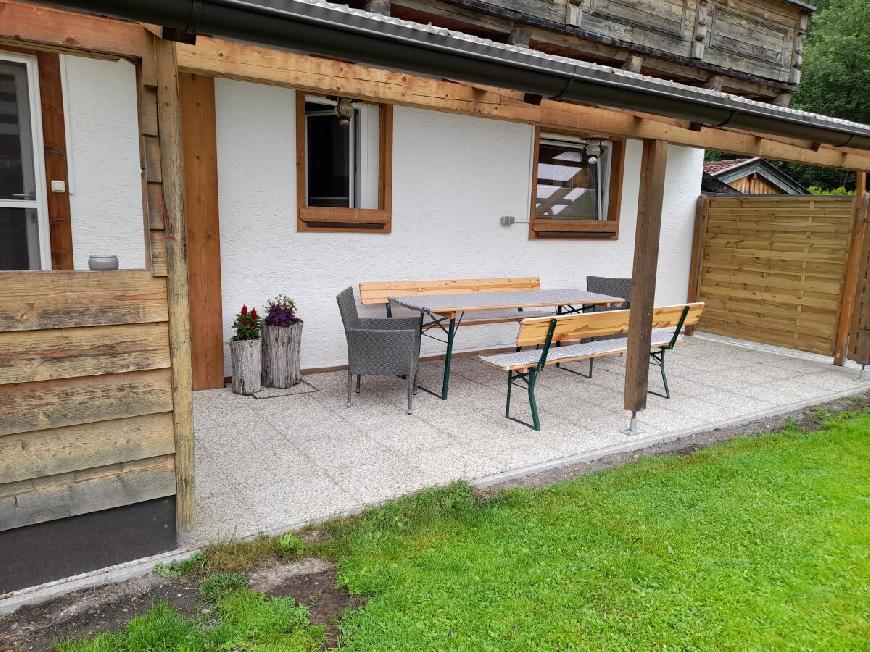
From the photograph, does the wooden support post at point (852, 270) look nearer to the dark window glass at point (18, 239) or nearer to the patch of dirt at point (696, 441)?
the patch of dirt at point (696, 441)

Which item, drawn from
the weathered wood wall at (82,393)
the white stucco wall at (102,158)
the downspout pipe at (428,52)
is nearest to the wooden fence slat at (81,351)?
the weathered wood wall at (82,393)

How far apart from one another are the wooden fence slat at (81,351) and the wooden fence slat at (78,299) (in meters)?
0.04

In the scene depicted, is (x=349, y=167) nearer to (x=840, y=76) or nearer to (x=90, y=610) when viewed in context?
(x=90, y=610)

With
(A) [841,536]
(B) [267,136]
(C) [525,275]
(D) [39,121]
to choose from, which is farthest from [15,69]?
(A) [841,536]

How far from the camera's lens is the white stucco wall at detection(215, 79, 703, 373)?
19.3 ft

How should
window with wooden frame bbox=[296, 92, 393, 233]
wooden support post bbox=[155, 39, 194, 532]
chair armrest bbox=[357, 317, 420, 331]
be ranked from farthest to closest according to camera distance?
window with wooden frame bbox=[296, 92, 393, 233] → chair armrest bbox=[357, 317, 420, 331] → wooden support post bbox=[155, 39, 194, 532]

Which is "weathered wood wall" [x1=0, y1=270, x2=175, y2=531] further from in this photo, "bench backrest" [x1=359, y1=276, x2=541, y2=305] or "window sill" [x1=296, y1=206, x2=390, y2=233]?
"bench backrest" [x1=359, y1=276, x2=541, y2=305]

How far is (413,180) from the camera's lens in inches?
271

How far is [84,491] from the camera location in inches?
107

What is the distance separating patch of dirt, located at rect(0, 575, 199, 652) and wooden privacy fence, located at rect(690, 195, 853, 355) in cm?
828

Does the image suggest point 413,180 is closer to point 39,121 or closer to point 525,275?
point 525,275

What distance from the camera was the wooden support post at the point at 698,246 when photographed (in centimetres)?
960

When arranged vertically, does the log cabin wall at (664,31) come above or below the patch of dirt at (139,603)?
above

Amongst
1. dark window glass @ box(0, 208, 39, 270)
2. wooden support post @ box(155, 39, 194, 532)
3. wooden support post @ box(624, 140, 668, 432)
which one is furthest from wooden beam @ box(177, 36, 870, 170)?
dark window glass @ box(0, 208, 39, 270)
